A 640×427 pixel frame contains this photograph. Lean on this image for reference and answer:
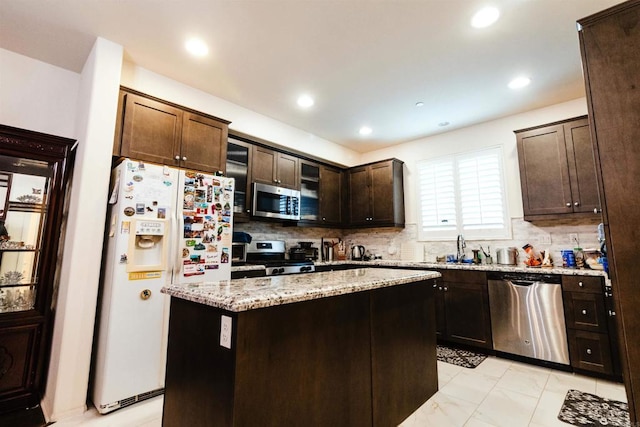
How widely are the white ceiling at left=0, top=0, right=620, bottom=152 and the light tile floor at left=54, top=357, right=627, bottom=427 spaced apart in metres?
2.91

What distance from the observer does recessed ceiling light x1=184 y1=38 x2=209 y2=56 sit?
8.37ft

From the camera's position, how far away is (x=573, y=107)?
3.55 m

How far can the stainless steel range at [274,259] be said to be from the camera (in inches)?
139

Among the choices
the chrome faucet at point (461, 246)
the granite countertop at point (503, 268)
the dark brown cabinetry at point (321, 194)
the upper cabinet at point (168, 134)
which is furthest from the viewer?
the dark brown cabinetry at point (321, 194)

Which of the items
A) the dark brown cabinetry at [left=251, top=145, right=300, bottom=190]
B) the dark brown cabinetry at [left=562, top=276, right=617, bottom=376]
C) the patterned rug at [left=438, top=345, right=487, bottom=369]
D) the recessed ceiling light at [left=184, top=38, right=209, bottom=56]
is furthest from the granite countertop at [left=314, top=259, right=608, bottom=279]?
the recessed ceiling light at [left=184, top=38, right=209, bottom=56]

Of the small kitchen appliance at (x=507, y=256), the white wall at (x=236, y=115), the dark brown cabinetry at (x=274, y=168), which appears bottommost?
the small kitchen appliance at (x=507, y=256)

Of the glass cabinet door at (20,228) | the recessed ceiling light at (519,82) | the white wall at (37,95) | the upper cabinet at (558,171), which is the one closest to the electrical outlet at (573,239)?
the upper cabinet at (558,171)

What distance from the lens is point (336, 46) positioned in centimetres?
263

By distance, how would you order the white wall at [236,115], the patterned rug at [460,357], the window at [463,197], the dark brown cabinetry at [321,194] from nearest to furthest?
the white wall at [236,115] → the patterned rug at [460,357] → the window at [463,197] → the dark brown cabinetry at [321,194]

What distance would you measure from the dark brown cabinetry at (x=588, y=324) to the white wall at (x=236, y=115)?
11.4ft

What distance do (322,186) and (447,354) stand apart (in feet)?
9.23

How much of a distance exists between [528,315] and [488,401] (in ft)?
3.82

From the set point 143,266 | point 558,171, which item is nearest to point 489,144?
point 558,171

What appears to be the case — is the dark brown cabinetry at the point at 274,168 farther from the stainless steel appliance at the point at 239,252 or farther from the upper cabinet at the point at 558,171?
the upper cabinet at the point at 558,171
